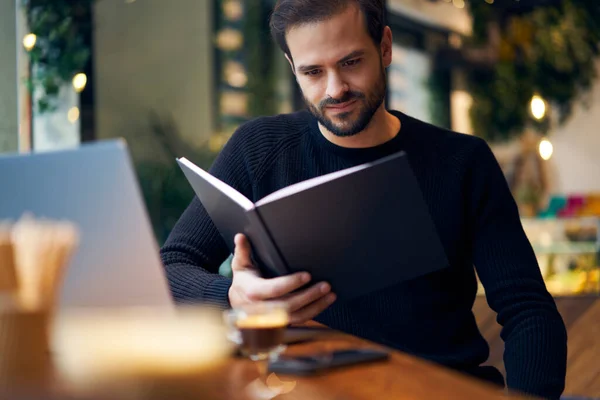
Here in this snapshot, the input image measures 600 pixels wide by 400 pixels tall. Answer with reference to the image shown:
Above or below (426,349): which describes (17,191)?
above

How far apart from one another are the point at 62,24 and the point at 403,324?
263 centimetres

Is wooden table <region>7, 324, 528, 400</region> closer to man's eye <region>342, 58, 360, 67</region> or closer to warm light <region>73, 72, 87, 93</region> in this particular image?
man's eye <region>342, 58, 360, 67</region>

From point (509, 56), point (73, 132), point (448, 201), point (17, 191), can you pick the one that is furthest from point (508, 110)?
point (17, 191)

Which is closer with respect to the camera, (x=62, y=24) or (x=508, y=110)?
(x=62, y=24)

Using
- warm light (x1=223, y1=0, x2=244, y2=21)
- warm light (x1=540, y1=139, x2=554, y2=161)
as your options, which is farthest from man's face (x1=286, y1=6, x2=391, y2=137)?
warm light (x1=540, y1=139, x2=554, y2=161)

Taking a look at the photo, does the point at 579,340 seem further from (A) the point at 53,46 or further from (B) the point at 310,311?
(A) the point at 53,46

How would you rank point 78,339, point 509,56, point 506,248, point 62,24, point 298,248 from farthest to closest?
point 509,56 < point 62,24 < point 506,248 < point 298,248 < point 78,339

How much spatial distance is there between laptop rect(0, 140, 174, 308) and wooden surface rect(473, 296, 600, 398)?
1572 mm

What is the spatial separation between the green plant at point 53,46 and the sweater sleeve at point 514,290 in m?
2.44

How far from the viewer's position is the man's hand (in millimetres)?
1334

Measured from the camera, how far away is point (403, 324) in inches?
70.6

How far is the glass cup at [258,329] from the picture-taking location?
1.01m

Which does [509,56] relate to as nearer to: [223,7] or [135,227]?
[223,7]

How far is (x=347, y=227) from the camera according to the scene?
1354 mm
